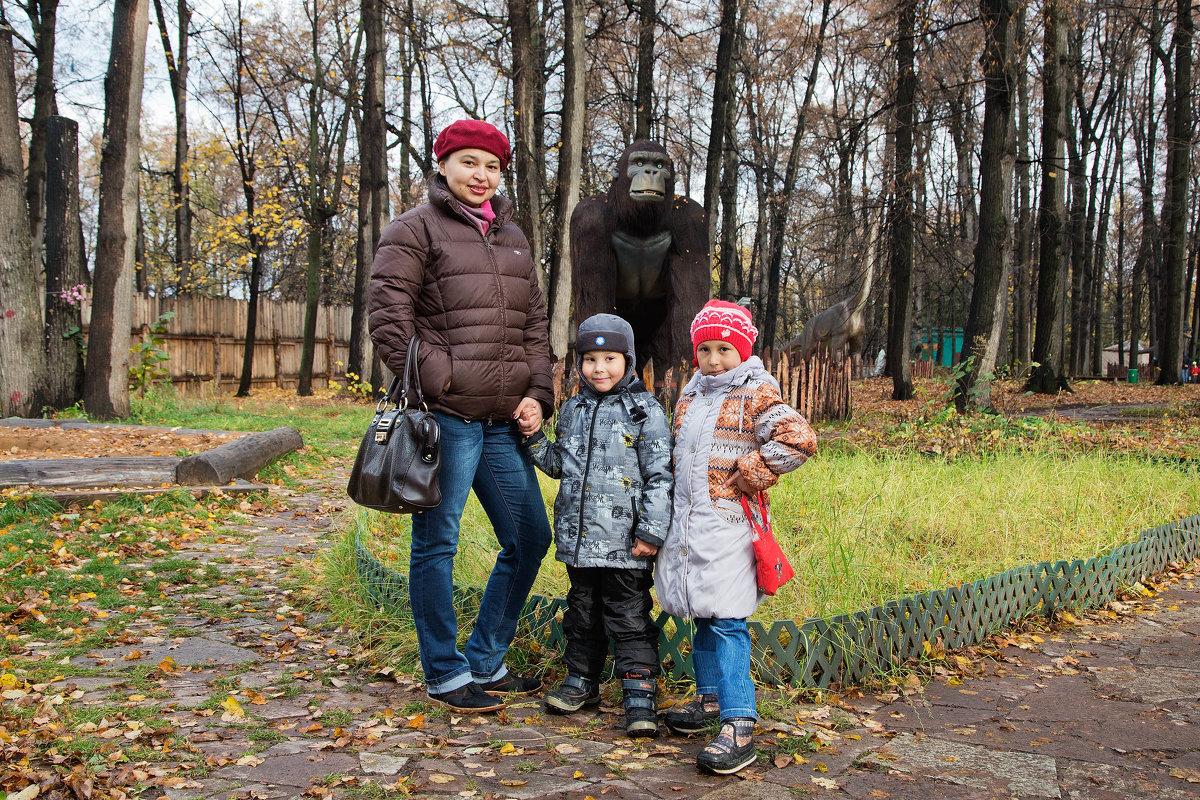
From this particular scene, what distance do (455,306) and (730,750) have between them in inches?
71.2

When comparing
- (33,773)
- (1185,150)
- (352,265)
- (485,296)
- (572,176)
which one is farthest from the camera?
(352,265)

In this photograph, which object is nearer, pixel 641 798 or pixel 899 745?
pixel 641 798

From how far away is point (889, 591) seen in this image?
4.11m

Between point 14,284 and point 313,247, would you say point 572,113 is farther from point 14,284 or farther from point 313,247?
point 313,247

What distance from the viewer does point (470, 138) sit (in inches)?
122

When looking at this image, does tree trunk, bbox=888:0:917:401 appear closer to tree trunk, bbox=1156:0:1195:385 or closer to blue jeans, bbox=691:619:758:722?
tree trunk, bbox=1156:0:1195:385

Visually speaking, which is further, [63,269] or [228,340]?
[228,340]

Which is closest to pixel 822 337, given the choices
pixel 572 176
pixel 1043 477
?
pixel 572 176

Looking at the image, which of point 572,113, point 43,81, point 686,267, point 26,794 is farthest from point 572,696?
point 43,81

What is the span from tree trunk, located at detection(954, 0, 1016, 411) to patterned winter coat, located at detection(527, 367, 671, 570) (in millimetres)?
8148

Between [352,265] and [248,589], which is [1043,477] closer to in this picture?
[248,589]

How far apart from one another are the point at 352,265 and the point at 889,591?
31.3 meters

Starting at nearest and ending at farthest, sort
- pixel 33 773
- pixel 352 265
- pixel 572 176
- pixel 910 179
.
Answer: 1. pixel 33 773
2. pixel 572 176
3. pixel 910 179
4. pixel 352 265

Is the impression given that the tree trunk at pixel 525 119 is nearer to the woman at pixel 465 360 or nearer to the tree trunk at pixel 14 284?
the tree trunk at pixel 14 284
